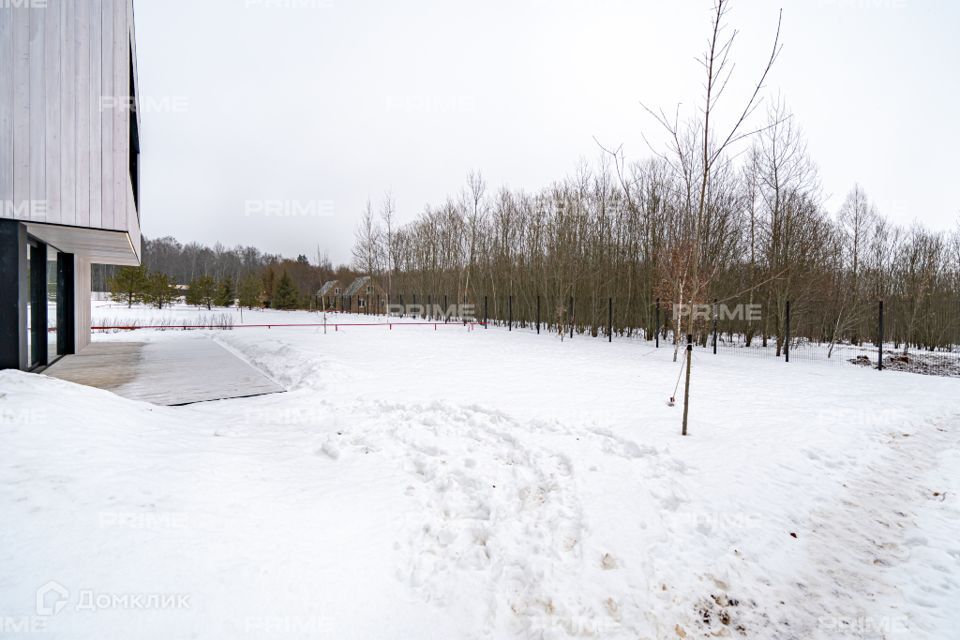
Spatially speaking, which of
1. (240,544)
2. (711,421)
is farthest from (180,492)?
(711,421)

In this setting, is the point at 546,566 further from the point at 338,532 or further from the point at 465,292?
the point at 465,292

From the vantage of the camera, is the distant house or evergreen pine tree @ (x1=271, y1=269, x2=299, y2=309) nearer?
evergreen pine tree @ (x1=271, y1=269, x2=299, y2=309)

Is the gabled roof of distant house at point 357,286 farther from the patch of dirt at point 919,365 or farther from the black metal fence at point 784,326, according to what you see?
the patch of dirt at point 919,365

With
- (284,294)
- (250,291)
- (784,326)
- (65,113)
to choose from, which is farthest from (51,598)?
(250,291)

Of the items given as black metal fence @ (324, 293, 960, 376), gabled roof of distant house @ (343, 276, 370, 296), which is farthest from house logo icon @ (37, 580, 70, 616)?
gabled roof of distant house @ (343, 276, 370, 296)

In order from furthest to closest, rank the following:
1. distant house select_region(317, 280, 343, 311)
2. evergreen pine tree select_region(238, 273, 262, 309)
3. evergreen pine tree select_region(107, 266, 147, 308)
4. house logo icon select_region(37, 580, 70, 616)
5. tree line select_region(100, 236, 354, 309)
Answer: distant house select_region(317, 280, 343, 311) < evergreen pine tree select_region(238, 273, 262, 309) < tree line select_region(100, 236, 354, 309) < evergreen pine tree select_region(107, 266, 147, 308) < house logo icon select_region(37, 580, 70, 616)

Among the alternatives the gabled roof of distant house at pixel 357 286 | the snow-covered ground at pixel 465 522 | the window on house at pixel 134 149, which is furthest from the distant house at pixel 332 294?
the snow-covered ground at pixel 465 522

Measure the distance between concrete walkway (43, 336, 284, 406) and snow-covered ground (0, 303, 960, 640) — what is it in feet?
4.41

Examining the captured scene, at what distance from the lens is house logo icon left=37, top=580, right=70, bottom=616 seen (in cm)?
205

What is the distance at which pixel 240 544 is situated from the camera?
9.00ft

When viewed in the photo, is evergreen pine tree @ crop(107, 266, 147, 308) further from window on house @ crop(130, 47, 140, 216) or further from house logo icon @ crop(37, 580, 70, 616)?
house logo icon @ crop(37, 580, 70, 616)

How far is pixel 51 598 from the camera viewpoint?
2.11 metres

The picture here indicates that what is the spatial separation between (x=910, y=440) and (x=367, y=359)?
9.73m

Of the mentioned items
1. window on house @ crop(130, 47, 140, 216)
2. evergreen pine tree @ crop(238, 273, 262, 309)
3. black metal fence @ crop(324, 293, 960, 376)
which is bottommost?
black metal fence @ crop(324, 293, 960, 376)
